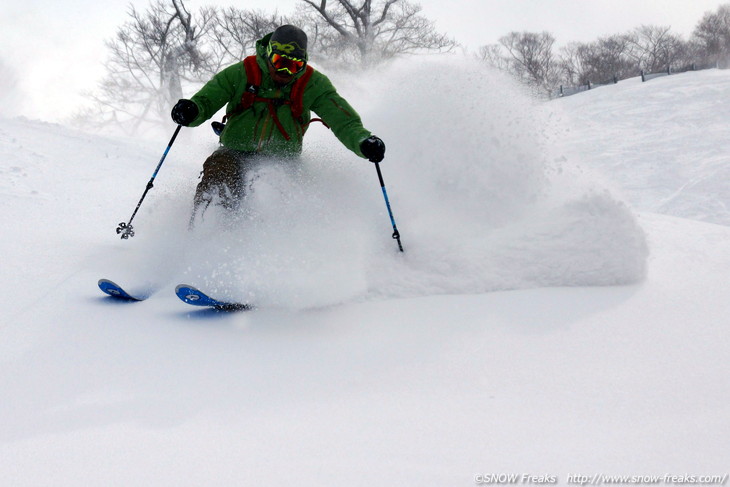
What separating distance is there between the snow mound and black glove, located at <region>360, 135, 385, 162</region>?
1.40 feet

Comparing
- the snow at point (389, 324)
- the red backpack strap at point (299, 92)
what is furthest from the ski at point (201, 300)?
the red backpack strap at point (299, 92)

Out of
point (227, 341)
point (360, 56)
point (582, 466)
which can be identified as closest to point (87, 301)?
point (227, 341)

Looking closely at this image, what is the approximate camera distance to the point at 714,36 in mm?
51250

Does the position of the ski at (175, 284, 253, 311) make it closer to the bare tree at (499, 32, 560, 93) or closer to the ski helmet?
the ski helmet

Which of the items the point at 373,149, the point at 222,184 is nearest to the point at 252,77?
the point at 222,184

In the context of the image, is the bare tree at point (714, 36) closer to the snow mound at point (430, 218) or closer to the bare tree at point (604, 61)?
the bare tree at point (604, 61)

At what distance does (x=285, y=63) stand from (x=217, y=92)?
0.50 meters

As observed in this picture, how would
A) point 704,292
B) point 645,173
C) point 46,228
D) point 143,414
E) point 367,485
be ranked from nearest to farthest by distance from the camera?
point 367,485
point 143,414
point 704,292
point 46,228
point 645,173

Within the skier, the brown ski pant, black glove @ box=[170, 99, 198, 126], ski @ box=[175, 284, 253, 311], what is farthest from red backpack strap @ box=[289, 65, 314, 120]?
Result: ski @ box=[175, 284, 253, 311]

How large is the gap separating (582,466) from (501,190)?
2.46m

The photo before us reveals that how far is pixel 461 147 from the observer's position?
3.58 metres

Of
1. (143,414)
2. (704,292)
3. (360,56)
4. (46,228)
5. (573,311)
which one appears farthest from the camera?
(360,56)

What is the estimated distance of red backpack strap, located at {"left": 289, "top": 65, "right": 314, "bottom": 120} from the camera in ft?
10.4

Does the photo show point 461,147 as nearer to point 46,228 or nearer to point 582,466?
point 582,466
